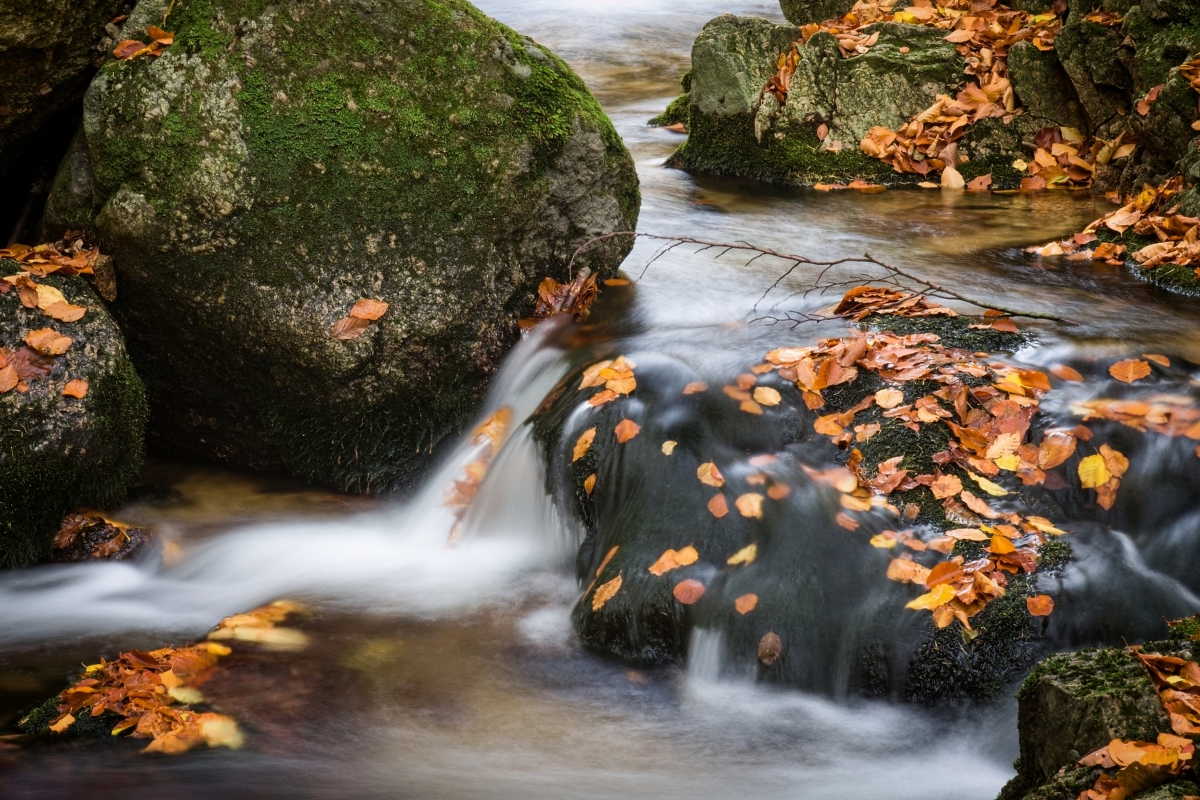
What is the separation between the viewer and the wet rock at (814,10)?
10.4 metres

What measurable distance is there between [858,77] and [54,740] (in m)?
7.91

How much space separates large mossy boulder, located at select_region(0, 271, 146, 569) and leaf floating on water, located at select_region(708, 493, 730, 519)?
2.86 metres

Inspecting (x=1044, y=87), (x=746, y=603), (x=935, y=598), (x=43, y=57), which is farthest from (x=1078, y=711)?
(x=1044, y=87)

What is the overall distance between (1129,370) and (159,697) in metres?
4.23

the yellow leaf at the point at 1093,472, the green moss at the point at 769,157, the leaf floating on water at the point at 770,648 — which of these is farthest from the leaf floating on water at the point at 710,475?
the green moss at the point at 769,157

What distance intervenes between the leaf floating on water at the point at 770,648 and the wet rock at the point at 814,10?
27.4 feet

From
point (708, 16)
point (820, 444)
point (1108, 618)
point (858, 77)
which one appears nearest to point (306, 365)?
point (820, 444)

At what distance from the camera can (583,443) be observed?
4.63 meters

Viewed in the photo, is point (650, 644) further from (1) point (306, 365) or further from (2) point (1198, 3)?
(2) point (1198, 3)

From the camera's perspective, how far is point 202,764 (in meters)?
3.26

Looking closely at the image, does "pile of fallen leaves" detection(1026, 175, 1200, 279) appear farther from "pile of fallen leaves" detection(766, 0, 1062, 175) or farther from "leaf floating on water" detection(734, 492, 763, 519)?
"leaf floating on water" detection(734, 492, 763, 519)

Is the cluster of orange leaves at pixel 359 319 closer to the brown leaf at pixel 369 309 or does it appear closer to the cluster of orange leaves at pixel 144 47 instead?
the brown leaf at pixel 369 309

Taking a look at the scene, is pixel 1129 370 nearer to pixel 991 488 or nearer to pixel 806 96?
pixel 991 488

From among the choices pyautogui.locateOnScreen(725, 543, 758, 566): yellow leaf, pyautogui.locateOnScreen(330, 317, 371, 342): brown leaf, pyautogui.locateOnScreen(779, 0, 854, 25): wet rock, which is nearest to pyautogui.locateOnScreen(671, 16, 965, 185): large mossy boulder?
pyautogui.locateOnScreen(779, 0, 854, 25): wet rock
